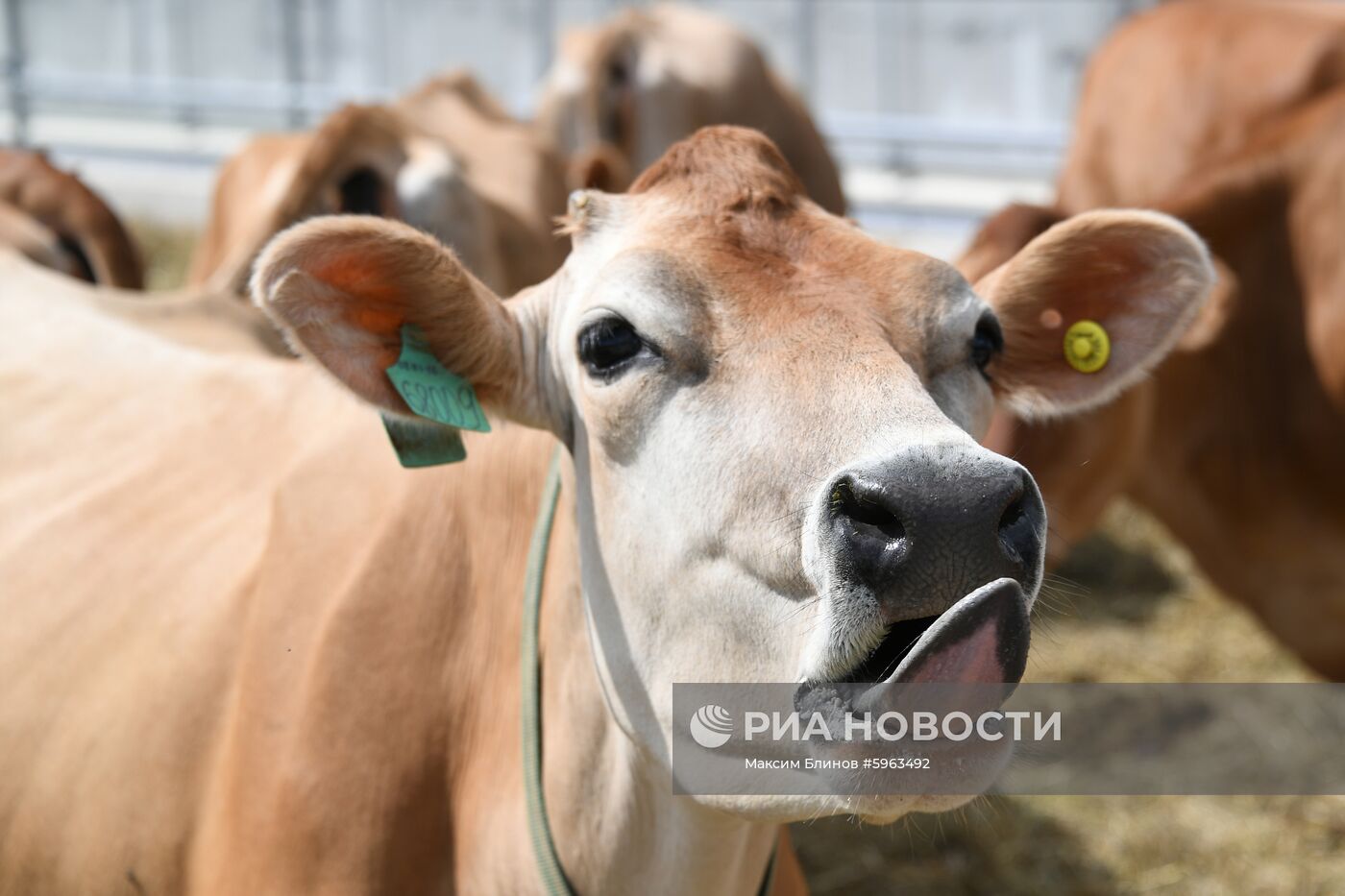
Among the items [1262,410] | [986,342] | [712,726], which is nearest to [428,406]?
[712,726]

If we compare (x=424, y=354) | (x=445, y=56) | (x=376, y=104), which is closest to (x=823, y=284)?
(x=424, y=354)

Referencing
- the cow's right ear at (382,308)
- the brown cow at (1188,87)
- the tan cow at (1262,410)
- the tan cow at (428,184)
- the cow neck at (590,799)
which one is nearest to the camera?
the cow's right ear at (382,308)

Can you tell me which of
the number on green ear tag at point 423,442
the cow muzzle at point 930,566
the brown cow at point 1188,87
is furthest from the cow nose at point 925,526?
the brown cow at point 1188,87

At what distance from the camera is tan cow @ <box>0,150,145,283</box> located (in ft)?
15.9

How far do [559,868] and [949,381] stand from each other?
945 millimetres

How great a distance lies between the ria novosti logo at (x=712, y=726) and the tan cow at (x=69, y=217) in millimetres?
3696

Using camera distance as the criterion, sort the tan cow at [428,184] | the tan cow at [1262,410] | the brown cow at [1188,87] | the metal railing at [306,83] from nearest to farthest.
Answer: the tan cow at [428,184], the tan cow at [1262,410], the brown cow at [1188,87], the metal railing at [306,83]

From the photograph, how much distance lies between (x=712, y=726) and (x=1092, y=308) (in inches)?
42.7

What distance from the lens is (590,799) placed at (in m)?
2.15

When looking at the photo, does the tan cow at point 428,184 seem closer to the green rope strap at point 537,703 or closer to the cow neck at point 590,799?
the green rope strap at point 537,703

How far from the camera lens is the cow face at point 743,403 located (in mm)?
1604

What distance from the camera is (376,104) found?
15.7 feet

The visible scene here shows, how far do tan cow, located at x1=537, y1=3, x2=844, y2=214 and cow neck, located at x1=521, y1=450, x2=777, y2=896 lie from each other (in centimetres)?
362

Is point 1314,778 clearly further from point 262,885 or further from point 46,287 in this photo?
point 46,287
